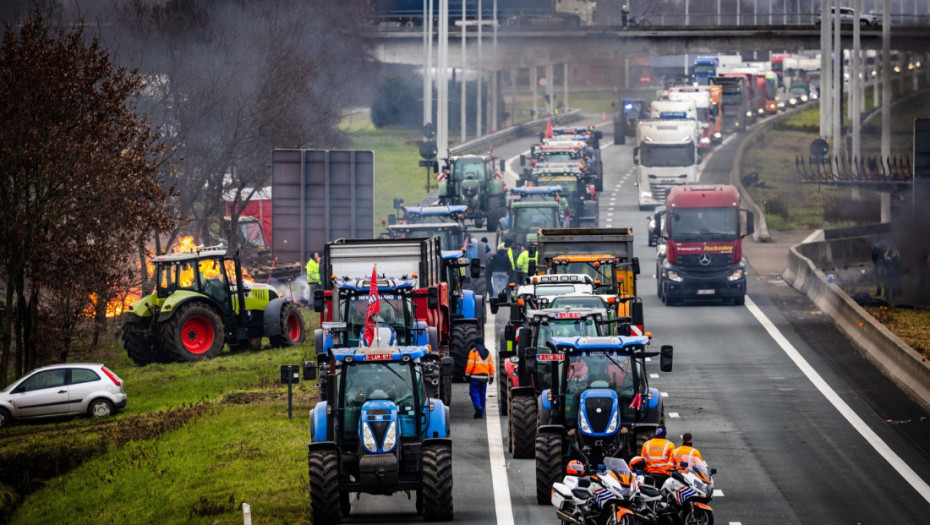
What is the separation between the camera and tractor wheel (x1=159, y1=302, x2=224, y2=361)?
120 feet

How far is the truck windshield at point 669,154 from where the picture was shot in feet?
208

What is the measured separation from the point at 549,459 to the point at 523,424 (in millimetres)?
2891

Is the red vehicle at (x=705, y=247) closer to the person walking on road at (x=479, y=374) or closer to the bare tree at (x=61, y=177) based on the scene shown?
the bare tree at (x=61, y=177)

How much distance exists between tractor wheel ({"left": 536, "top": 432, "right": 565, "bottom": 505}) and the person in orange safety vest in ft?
5.04

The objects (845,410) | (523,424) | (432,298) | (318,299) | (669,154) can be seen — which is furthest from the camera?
(669,154)

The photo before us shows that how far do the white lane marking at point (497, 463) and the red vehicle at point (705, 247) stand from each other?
11.5 meters

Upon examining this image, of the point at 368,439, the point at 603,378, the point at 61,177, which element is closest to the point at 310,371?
the point at 368,439

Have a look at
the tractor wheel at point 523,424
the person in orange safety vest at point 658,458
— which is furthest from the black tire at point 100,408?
the person in orange safety vest at point 658,458

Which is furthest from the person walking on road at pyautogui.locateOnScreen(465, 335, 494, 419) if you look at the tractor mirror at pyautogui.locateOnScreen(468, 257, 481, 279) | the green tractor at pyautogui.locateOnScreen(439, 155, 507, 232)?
the green tractor at pyautogui.locateOnScreen(439, 155, 507, 232)

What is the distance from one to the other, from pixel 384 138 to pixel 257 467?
280ft

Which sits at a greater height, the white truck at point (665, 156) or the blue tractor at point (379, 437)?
the white truck at point (665, 156)

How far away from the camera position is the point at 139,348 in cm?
3734

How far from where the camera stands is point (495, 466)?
24.8 m

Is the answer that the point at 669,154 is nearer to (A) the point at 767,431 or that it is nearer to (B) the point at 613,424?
(A) the point at 767,431
